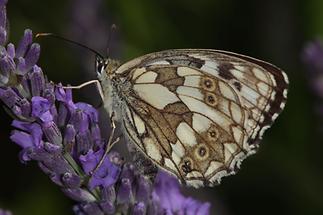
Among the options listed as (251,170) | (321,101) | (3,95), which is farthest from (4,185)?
(3,95)

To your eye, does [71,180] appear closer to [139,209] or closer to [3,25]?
[139,209]

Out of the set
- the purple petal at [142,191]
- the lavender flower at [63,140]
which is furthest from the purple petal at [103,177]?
the purple petal at [142,191]

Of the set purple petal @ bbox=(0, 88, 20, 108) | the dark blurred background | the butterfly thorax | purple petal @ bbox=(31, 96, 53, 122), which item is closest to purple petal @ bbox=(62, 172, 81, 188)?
purple petal @ bbox=(31, 96, 53, 122)

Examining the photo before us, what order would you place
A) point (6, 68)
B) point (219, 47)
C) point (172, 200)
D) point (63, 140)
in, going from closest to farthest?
point (6, 68) < point (63, 140) < point (172, 200) < point (219, 47)

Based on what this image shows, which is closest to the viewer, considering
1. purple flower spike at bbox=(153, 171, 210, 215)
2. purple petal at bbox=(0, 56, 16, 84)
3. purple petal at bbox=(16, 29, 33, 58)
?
purple petal at bbox=(0, 56, 16, 84)

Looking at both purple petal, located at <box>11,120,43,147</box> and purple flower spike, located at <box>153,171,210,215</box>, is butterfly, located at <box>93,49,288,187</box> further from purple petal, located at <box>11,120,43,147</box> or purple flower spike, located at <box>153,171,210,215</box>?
purple petal, located at <box>11,120,43,147</box>

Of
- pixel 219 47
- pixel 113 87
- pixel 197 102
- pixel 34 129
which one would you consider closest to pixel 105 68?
pixel 113 87

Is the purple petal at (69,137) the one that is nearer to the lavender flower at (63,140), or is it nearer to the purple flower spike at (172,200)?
the lavender flower at (63,140)

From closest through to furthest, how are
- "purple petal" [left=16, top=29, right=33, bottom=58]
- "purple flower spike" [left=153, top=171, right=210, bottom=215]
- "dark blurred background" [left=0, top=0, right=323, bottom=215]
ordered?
"purple petal" [left=16, top=29, right=33, bottom=58] < "purple flower spike" [left=153, top=171, right=210, bottom=215] < "dark blurred background" [left=0, top=0, right=323, bottom=215]
